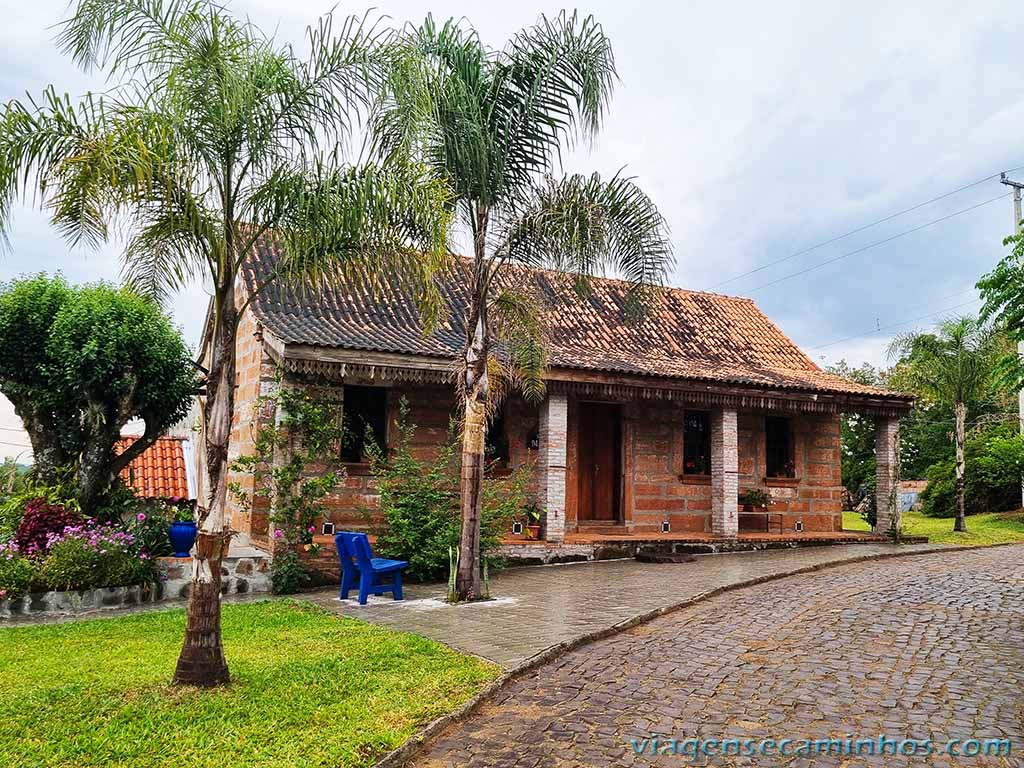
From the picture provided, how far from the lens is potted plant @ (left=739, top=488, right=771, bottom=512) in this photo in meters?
16.2

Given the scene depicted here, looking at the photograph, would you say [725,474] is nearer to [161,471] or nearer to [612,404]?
[612,404]

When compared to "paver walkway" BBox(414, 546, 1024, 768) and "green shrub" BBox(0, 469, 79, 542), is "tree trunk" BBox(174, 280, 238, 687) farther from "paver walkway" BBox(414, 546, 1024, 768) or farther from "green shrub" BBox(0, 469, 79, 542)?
"green shrub" BBox(0, 469, 79, 542)

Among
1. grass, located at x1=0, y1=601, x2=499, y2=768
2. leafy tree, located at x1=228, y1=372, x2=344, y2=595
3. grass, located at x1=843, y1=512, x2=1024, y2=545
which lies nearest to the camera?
grass, located at x1=0, y1=601, x2=499, y2=768

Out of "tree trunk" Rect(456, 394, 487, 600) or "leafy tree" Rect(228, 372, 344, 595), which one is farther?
"leafy tree" Rect(228, 372, 344, 595)

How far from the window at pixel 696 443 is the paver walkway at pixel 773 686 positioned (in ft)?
21.1

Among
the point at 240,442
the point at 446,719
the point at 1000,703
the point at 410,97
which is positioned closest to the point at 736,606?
the point at 1000,703

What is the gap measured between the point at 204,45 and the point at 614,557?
10434 millimetres

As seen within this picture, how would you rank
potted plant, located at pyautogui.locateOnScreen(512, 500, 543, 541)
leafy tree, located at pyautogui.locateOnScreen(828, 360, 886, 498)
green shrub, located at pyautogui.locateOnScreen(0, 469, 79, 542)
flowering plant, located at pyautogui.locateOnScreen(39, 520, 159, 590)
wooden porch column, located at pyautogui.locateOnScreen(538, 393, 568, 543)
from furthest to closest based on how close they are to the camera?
leafy tree, located at pyautogui.locateOnScreen(828, 360, 886, 498) → potted plant, located at pyautogui.locateOnScreen(512, 500, 543, 541) → wooden porch column, located at pyautogui.locateOnScreen(538, 393, 568, 543) → green shrub, located at pyautogui.locateOnScreen(0, 469, 79, 542) → flowering plant, located at pyautogui.locateOnScreen(39, 520, 159, 590)

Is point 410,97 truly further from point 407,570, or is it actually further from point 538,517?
point 538,517

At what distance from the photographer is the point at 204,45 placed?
602cm

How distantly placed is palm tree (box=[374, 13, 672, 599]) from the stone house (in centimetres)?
193

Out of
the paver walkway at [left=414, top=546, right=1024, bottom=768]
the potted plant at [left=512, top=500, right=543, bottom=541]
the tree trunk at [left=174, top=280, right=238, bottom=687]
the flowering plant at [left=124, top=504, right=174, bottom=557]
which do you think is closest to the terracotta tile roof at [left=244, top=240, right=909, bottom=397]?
the potted plant at [left=512, top=500, right=543, bottom=541]

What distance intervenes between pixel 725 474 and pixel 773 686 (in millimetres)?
9373

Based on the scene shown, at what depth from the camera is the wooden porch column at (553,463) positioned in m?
13.5
